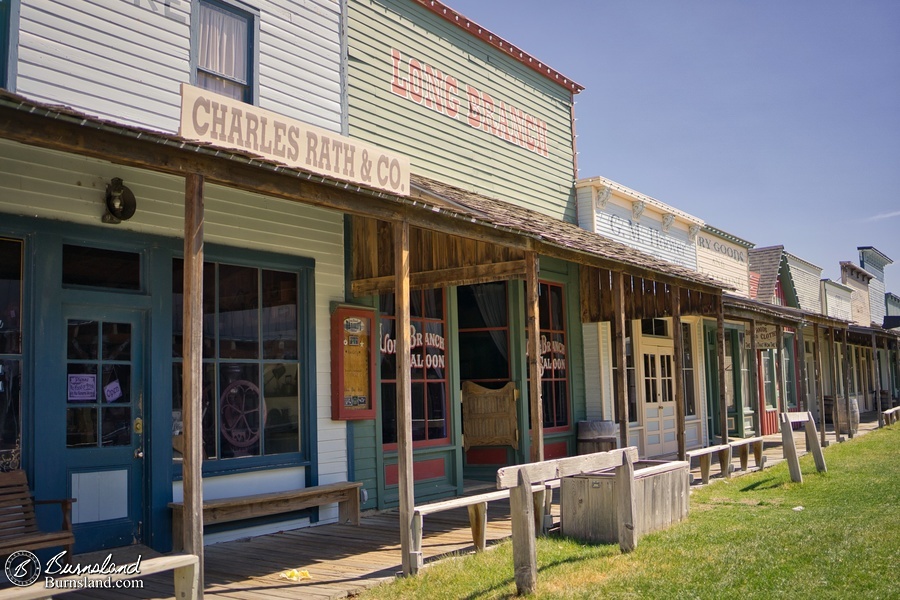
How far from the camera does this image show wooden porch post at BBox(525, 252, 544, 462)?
823 cm

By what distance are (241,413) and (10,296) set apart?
2.48m

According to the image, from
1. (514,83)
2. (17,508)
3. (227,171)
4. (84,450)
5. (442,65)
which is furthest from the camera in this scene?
(514,83)

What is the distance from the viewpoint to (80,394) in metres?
6.93

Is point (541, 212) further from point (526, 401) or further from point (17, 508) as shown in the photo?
point (17, 508)

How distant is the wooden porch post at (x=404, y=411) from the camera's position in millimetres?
6527

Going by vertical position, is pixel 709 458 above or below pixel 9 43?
below

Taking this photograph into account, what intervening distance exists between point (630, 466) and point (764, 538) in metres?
1.52

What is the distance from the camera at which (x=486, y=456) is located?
12391mm

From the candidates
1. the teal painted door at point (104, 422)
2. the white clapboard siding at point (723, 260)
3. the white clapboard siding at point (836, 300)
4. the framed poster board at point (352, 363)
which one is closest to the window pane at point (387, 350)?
the framed poster board at point (352, 363)

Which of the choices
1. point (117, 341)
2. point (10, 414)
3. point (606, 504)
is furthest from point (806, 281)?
point (10, 414)

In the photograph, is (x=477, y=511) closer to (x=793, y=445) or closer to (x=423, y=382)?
(x=423, y=382)

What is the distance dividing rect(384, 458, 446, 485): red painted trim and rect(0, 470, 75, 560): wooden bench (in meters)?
4.17

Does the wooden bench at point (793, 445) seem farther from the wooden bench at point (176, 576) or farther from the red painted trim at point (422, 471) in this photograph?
the wooden bench at point (176, 576)

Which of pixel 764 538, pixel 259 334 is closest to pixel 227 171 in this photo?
pixel 259 334
